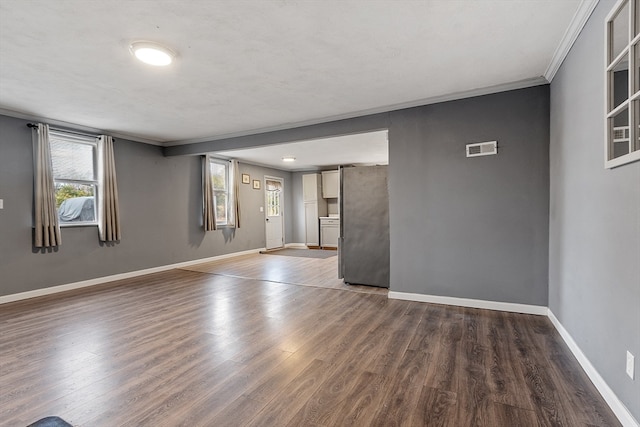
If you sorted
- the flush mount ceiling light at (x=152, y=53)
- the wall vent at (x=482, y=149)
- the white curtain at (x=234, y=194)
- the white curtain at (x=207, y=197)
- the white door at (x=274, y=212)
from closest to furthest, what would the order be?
the flush mount ceiling light at (x=152, y=53)
the wall vent at (x=482, y=149)
the white curtain at (x=207, y=197)
the white curtain at (x=234, y=194)
the white door at (x=274, y=212)

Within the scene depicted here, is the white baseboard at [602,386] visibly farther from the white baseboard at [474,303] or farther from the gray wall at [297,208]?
the gray wall at [297,208]

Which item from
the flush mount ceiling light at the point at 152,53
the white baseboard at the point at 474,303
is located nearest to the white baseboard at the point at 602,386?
the white baseboard at the point at 474,303

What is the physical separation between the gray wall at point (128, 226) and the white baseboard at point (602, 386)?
20.1ft

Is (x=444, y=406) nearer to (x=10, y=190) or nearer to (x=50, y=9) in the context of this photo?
(x=50, y=9)

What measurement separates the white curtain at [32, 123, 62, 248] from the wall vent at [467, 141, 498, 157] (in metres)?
5.58

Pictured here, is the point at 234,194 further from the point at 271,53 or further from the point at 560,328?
the point at 560,328

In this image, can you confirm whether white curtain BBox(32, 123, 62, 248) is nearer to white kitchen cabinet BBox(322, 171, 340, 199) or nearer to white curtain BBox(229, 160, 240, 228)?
white curtain BBox(229, 160, 240, 228)

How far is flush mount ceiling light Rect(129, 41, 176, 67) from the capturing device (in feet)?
7.80

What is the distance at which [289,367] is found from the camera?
7.38 ft

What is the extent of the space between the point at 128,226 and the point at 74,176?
1.13 metres

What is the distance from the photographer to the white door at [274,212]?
896 cm

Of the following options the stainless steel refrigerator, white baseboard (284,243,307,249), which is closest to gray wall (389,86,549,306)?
the stainless steel refrigerator

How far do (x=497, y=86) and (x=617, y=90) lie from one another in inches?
69.4

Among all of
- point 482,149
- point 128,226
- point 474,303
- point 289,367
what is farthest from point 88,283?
point 482,149
